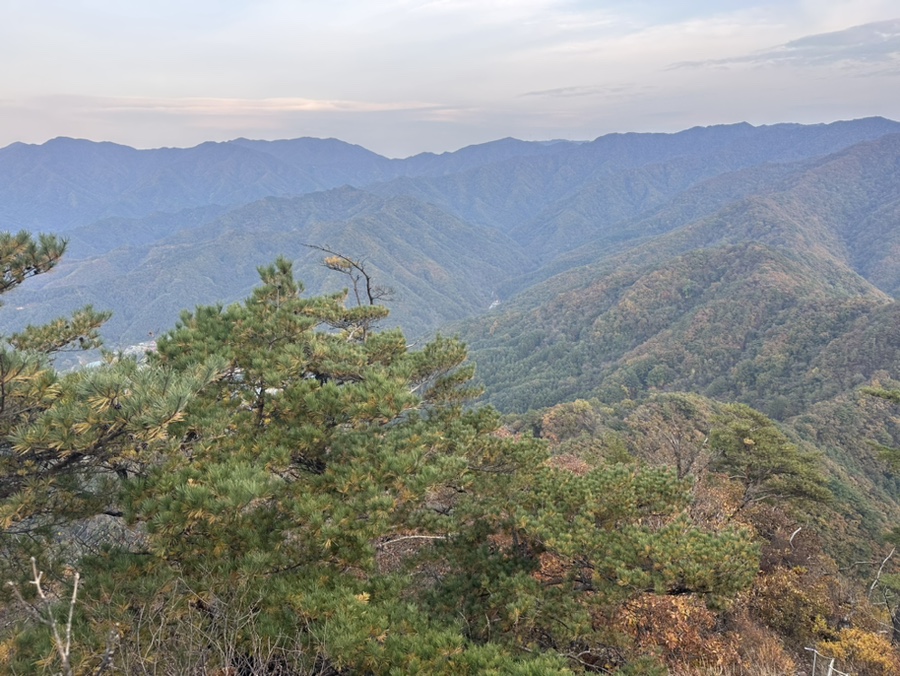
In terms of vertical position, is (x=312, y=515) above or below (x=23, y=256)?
below

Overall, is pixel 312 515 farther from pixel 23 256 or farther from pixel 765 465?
pixel 765 465

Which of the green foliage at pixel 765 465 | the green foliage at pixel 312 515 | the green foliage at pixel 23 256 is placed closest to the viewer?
the green foliage at pixel 312 515

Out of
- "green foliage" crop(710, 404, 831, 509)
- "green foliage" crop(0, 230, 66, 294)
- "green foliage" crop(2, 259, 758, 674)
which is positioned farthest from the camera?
"green foliage" crop(710, 404, 831, 509)

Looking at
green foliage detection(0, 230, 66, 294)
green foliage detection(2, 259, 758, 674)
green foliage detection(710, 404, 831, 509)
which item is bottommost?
green foliage detection(710, 404, 831, 509)

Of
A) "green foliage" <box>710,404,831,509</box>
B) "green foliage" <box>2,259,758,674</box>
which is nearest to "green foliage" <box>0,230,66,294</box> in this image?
"green foliage" <box>2,259,758,674</box>

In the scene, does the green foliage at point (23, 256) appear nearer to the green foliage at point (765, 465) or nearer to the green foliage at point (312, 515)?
the green foliage at point (312, 515)

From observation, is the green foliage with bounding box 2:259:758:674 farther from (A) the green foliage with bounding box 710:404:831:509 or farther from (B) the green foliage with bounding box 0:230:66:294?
(A) the green foliage with bounding box 710:404:831:509

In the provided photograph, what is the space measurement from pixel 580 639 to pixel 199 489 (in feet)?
16.6

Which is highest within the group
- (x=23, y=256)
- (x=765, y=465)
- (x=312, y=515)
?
(x=23, y=256)

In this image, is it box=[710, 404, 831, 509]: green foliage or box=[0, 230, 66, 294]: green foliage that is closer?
box=[0, 230, 66, 294]: green foliage

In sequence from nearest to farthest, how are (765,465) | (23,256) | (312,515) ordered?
1. (312,515)
2. (23,256)
3. (765,465)

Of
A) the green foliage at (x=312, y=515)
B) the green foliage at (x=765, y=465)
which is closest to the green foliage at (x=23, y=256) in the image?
the green foliage at (x=312, y=515)

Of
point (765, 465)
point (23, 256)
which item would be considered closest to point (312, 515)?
point (23, 256)

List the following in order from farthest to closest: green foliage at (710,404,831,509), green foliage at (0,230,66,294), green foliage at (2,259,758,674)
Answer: green foliage at (710,404,831,509) → green foliage at (0,230,66,294) → green foliage at (2,259,758,674)
